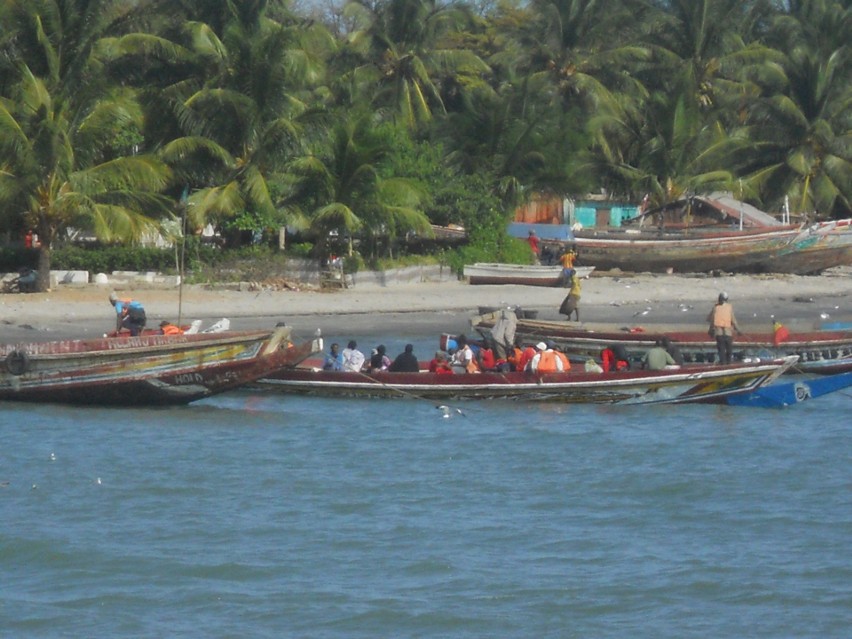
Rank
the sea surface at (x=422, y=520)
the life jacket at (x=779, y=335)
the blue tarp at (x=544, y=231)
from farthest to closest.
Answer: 1. the blue tarp at (x=544, y=231)
2. the life jacket at (x=779, y=335)
3. the sea surface at (x=422, y=520)

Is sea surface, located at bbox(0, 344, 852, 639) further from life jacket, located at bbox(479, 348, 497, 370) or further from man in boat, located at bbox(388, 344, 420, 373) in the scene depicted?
life jacket, located at bbox(479, 348, 497, 370)

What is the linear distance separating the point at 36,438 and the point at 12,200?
11.2 metres

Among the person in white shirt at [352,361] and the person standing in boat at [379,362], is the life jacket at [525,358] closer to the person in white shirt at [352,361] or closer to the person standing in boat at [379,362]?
the person standing in boat at [379,362]

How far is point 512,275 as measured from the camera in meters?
37.1

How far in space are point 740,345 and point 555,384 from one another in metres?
4.92

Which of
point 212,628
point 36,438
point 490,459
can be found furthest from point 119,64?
point 212,628

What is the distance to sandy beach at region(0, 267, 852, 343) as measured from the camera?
92.9 feet

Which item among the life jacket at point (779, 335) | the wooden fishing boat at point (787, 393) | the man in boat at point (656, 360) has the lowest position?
the wooden fishing boat at point (787, 393)

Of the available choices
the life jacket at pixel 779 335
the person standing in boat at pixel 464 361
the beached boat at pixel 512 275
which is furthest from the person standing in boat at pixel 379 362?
the beached boat at pixel 512 275

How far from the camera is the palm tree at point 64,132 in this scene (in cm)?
2892

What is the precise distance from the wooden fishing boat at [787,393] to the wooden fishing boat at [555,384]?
238mm

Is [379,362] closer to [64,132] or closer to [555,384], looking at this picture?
[555,384]

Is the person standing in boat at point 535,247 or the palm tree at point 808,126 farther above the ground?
the palm tree at point 808,126

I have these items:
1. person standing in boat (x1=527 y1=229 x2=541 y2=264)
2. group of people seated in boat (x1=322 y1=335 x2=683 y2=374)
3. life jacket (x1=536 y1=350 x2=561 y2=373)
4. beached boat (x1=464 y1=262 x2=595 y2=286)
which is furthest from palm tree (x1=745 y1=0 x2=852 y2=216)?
life jacket (x1=536 y1=350 x2=561 y2=373)
